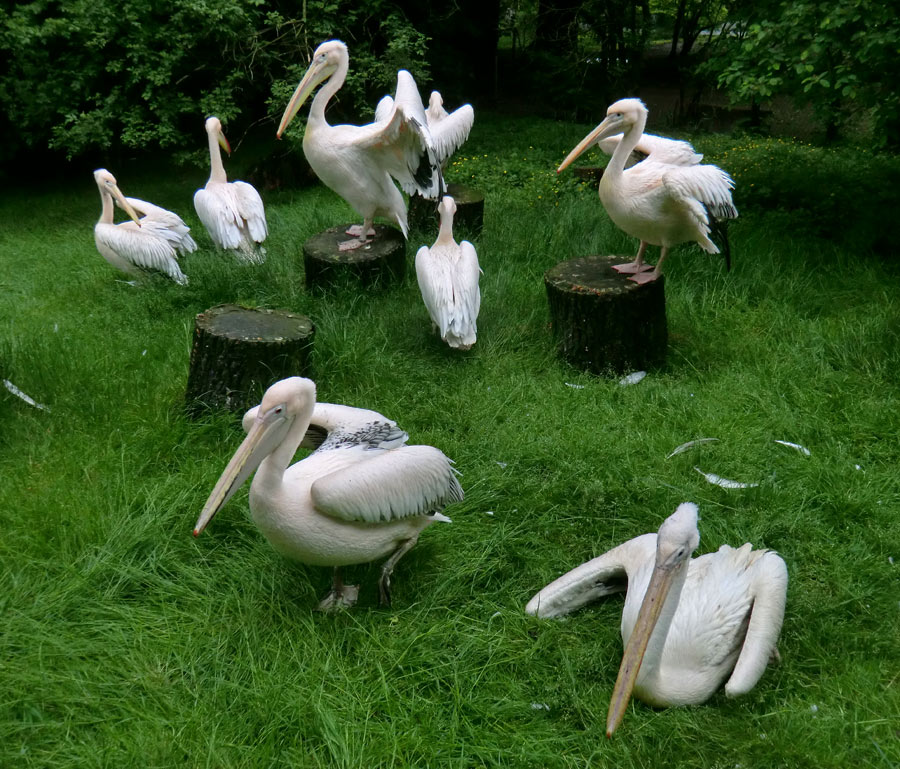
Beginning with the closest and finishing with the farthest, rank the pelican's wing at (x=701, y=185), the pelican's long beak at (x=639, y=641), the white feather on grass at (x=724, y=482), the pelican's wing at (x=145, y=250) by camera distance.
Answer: the pelican's long beak at (x=639, y=641), the white feather on grass at (x=724, y=482), the pelican's wing at (x=701, y=185), the pelican's wing at (x=145, y=250)

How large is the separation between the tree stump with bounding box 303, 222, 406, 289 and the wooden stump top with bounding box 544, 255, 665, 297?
1.17 m

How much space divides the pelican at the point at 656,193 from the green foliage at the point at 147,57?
451 centimetres

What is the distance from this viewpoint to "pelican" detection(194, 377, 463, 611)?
2564 millimetres

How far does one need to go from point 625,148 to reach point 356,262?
1.77 m

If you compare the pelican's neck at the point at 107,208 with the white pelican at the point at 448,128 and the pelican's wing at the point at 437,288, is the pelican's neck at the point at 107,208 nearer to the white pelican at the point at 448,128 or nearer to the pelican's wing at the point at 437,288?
the white pelican at the point at 448,128

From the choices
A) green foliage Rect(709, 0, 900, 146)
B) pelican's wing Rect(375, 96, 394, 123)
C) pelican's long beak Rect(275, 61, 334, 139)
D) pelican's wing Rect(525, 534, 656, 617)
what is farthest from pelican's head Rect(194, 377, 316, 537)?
green foliage Rect(709, 0, 900, 146)

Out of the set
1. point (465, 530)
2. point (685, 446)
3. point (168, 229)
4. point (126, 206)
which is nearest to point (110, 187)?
point (126, 206)

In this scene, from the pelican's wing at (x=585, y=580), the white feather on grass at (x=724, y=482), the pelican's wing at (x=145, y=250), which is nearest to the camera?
the pelican's wing at (x=585, y=580)

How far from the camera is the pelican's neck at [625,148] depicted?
4.27 meters

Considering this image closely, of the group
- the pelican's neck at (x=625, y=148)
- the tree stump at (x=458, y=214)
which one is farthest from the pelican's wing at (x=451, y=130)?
the pelican's neck at (x=625, y=148)

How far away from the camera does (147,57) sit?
26.5 ft

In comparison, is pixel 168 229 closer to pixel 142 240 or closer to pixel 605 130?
pixel 142 240

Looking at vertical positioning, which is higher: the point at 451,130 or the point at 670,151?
the point at 670,151

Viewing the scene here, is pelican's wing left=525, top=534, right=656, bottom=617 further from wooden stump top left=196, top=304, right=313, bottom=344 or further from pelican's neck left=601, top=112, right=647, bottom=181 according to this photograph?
pelican's neck left=601, top=112, right=647, bottom=181
